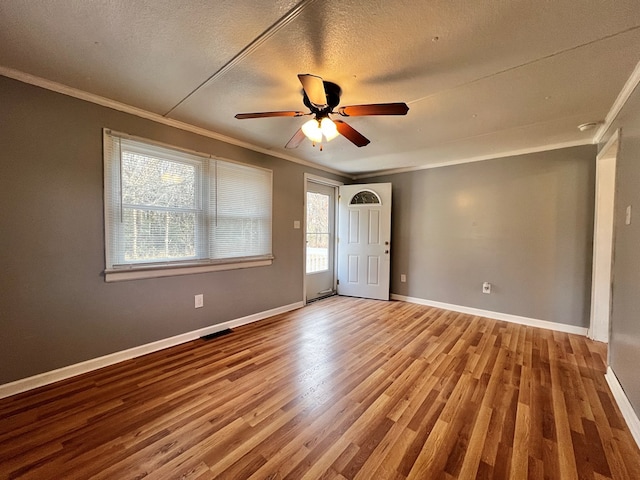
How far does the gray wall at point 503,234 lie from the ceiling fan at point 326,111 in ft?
8.00

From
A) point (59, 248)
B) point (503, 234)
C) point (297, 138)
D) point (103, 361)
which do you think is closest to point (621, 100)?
point (503, 234)

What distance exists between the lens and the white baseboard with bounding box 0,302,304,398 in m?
1.95

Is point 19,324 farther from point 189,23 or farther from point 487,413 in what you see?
point 487,413

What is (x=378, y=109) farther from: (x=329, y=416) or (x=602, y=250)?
(x=602, y=250)

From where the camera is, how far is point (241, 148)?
3.32m

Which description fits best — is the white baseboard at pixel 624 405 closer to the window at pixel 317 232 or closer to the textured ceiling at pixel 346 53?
the textured ceiling at pixel 346 53

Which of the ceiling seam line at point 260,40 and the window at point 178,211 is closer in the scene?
the ceiling seam line at point 260,40

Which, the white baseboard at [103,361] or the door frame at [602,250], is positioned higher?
the door frame at [602,250]

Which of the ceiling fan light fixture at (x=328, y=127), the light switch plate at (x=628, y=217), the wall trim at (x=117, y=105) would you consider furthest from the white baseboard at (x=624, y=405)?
the wall trim at (x=117, y=105)

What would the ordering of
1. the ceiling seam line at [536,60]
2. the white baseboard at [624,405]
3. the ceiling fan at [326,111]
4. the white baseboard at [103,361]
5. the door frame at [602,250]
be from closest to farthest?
1. the ceiling seam line at [536,60]
2. the white baseboard at [624,405]
3. the ceiling fan at [326,111]
4. the white baseboard at [103,361]
5. the door frame at [602,250]

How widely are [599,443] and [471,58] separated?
2.39m

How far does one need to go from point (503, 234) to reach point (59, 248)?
4834 millimetres

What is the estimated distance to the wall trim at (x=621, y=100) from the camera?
69.7 inches

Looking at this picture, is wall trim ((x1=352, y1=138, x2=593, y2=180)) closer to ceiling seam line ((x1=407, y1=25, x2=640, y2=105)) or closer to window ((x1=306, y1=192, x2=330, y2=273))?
window ((x1=306, y1=192, x2=330, y2=273))
